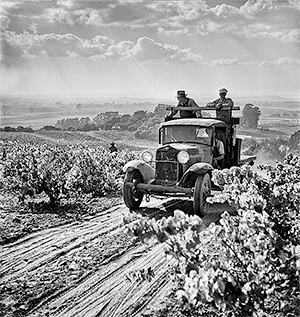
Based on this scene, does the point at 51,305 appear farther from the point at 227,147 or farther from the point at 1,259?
the point at 227,147

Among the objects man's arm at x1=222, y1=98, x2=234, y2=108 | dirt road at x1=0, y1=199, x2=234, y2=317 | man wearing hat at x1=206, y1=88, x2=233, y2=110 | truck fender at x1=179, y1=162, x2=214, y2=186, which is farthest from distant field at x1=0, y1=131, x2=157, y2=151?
dirt road at x1=0, y1=199, x2=234, y2=317

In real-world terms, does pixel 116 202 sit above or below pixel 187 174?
below

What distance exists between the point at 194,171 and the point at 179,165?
0.50 metres

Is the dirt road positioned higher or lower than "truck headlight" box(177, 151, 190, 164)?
lower

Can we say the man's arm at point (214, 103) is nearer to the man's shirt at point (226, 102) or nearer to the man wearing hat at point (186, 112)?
the man's shirt at point (226, 102)

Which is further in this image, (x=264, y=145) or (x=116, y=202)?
(x=264, y=145)

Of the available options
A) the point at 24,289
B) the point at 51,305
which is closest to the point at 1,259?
the point at 24,289

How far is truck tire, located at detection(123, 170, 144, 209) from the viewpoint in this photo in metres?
7.33

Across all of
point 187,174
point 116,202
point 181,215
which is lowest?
point 116,202

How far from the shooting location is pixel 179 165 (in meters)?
7.27

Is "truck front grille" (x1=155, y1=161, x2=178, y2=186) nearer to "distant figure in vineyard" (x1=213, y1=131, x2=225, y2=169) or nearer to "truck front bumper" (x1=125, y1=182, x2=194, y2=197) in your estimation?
"truck front bumper" (x1=125, y1=182, x2=194, y2=197)

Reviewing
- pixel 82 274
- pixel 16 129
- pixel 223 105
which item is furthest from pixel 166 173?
pixel 16 129

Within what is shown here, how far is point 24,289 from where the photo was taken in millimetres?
4133

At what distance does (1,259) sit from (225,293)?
3.23 metres
